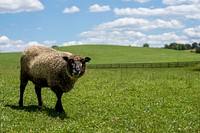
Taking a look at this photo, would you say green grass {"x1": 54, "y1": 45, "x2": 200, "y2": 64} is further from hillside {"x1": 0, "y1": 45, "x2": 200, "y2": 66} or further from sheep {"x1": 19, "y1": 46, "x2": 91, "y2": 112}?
sheep {"x1": 19, "y1": 46, "x2": 91, "y2": 112}

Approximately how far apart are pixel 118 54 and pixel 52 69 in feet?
416

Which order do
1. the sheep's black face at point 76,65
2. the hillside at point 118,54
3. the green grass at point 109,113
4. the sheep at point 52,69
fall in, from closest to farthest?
1. the green grass at point 109,113
2. the sheep's black face at point 76,65
3. the sheep at point 52,69
4. the hillside at point 118,54

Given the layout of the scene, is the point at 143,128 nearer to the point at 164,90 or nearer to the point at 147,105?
the point at 147,105

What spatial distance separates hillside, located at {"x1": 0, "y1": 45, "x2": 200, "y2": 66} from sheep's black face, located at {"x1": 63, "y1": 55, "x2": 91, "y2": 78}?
107036 millimetres

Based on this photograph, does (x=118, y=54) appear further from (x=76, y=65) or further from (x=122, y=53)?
(x=76, y=65)

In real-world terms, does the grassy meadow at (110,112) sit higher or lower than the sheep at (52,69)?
lower

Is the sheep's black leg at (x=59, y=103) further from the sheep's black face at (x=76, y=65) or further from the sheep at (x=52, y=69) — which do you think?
the sheep's black face at (x=76, y=65)

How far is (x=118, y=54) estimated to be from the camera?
144000mm

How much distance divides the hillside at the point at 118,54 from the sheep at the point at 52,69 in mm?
103713

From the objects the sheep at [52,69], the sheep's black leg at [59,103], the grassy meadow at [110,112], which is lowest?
the grassy meadow at [110,112]

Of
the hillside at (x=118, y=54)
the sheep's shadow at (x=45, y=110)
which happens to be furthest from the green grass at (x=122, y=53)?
the sheep's shadow at (x=45, y=110)

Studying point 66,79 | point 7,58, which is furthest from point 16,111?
point 7,58

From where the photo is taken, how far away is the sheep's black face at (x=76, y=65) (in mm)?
16219

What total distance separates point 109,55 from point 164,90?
114m
